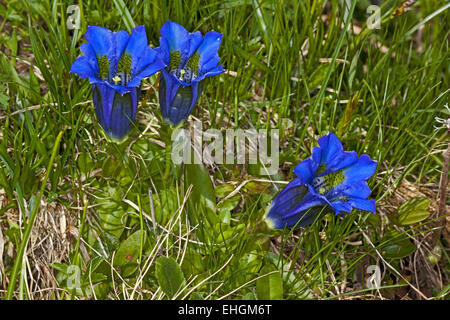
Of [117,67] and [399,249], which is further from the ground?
[117,67]

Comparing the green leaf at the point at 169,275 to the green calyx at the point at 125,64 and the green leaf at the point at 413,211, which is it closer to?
the green calyx at the point at 125,64

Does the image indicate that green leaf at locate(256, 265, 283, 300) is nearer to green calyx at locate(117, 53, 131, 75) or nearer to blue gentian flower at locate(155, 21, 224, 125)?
blue gentian flower at locate(155, 21, 224, 125)

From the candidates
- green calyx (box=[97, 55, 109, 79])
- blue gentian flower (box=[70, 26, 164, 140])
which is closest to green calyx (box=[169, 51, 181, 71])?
blue gentian flower (box=[70, 26, 164, 140])

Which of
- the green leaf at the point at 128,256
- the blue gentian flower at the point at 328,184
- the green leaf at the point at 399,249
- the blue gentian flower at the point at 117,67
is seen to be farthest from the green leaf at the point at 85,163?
the green leaf at the point at 399,249

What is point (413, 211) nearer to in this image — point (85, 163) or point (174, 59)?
point (174, 59)

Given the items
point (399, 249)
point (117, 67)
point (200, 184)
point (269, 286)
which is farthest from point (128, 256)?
point (399, 249)
